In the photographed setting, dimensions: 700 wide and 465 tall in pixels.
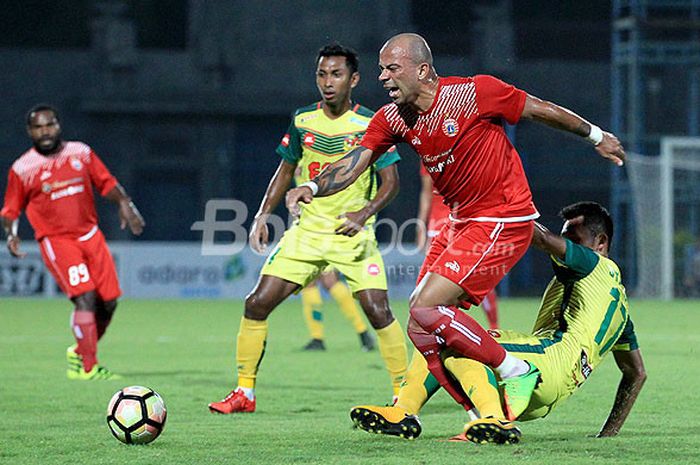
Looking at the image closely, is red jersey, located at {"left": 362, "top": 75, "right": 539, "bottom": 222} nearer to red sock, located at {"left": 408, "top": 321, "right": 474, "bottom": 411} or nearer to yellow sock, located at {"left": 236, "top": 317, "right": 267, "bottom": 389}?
red sock, located at {"left": 408, "top": 321, "right": 474, "bottom": 411}

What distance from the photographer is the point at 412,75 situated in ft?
19.3

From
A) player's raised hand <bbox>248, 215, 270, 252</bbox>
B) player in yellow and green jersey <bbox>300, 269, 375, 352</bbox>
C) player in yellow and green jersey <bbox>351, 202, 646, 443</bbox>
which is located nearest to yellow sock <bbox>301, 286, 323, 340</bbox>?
player in yellow and green jersey <bbox>300, 269, 375, 352</bbox>

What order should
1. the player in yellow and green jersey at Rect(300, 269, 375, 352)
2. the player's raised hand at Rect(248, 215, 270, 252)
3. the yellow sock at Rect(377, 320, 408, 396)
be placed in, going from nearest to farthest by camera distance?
the player's raised hand at Rect(248, 215, 270, 252) → the yellow sock at Rect(377, 320, 408, 396) → the player in yellow and green jersey at Rect(300, 269, 375, 352)

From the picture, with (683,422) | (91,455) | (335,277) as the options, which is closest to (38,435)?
(91,455)

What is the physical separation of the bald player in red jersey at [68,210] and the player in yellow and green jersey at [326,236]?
8.42 ft

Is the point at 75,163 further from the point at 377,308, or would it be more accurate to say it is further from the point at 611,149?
the point at 611,149

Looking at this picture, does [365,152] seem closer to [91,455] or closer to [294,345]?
[91,455]

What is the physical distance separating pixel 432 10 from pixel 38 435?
28.0 meters

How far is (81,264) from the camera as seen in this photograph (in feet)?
33.1

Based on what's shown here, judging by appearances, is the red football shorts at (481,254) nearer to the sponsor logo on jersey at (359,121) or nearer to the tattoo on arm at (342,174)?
the tattoo on arm at (342,174)

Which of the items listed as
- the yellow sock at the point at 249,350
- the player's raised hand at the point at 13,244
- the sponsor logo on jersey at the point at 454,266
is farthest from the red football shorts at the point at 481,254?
the player's raised hand at the point at 13,244

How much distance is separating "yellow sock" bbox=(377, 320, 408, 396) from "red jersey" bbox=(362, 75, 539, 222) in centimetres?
193

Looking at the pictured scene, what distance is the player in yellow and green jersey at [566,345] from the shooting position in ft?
19.5

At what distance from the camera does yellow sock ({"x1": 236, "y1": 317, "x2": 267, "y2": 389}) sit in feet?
24.9
